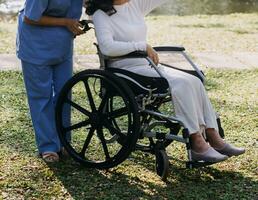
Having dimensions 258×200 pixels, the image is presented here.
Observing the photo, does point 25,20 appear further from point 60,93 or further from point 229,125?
point 229,125

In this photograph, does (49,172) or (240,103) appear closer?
(49,172)

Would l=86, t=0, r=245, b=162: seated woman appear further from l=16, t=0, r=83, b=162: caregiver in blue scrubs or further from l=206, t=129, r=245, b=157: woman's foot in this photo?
l=16, t=0, r=83, b=162: caregiver in blue scrubs

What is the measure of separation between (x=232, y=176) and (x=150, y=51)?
89 centimetres

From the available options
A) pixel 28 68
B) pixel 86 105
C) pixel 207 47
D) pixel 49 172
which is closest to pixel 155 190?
pixel 49 172

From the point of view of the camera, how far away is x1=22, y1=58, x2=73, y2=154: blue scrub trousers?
12.2ft

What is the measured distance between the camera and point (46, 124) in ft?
12.6

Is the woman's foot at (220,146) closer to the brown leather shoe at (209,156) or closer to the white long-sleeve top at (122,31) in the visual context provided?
the brown leather shoe at (209,156)

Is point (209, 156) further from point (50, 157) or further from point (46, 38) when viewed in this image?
point (46, 38)

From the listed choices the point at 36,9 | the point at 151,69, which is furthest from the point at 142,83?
the point at 36,9

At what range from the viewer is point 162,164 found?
139 inches

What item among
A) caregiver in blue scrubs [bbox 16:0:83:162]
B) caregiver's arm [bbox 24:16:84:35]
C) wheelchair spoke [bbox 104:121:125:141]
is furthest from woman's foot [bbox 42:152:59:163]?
caregiver's arm [bbox 24:16:84:35]

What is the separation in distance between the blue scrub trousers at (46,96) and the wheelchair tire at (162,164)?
2.19 feet

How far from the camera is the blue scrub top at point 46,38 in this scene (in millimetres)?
3611

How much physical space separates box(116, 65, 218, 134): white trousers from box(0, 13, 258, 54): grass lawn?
12.8 ft
